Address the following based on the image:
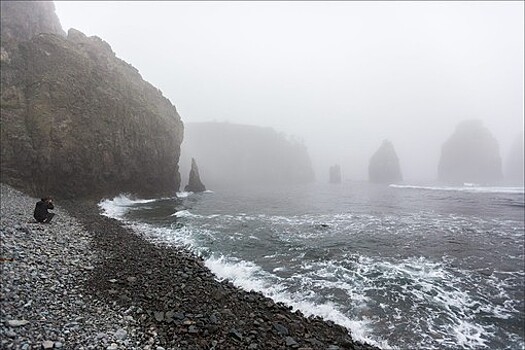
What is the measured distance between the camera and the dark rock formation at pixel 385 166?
160 m

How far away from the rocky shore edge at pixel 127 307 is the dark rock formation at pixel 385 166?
534 feet

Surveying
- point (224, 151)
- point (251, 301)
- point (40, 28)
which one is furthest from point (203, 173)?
point (251, 301)

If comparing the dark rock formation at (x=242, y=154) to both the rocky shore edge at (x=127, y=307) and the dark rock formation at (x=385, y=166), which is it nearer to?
the dark rock formation at (x=385, y=166)

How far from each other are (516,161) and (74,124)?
813 feet

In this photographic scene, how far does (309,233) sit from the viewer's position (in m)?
23.0

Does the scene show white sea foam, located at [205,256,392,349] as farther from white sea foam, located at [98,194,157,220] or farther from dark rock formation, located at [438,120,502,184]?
dark rock formation, located at [438,120,502,184]

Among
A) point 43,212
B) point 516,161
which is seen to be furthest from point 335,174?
point 43,212

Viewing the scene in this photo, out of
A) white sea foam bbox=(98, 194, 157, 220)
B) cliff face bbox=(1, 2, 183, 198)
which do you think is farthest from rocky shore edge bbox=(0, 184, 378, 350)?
cliff face bbox=(1, 2, 183, 198)

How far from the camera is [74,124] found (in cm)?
3222

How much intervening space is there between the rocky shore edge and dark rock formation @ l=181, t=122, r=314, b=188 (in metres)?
145

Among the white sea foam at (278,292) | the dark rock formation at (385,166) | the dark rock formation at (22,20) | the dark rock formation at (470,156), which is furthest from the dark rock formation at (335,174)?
the white sea foam at (278,292)

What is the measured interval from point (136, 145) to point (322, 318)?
3664cm

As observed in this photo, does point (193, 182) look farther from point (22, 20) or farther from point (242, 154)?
point (242, 154)

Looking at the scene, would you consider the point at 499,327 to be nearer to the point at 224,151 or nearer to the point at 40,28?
the point at 40,28
